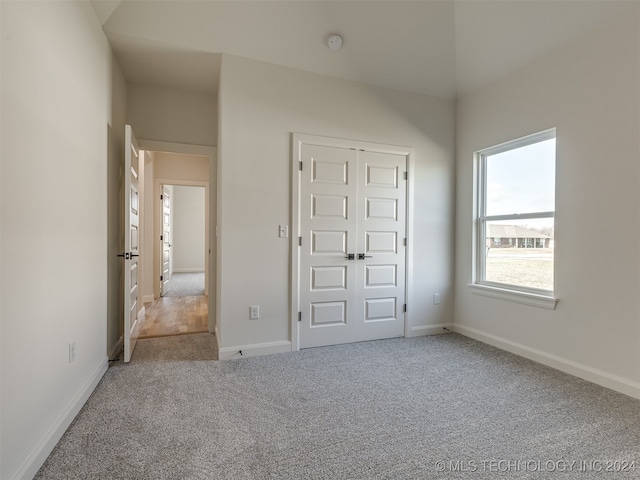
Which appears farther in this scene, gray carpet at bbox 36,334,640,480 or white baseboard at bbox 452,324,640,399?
white baseboard at bbox 452,324,640,399

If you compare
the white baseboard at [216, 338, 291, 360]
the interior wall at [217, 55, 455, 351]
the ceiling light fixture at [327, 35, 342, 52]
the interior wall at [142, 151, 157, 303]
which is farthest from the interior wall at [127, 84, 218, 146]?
the white baseboard at [216, 338, 291, 360]

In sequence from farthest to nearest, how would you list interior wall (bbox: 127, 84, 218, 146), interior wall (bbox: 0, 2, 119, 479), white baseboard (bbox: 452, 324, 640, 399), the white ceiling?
interior wall (bbox: 127, 84, 218, 146), the white ceiling, white baseboard (bbox: 452, 324, 640, 399), interior wall (bbox: 0, 2, 119, 479)

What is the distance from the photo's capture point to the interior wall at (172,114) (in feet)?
11.6

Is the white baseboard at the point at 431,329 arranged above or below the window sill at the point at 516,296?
below

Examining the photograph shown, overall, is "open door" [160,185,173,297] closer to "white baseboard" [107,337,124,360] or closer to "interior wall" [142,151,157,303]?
"interior wall" [142,151,157,303]

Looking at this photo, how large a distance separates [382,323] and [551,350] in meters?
1.53

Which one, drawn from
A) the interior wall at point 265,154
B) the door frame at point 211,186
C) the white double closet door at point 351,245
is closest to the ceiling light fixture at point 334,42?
the interior wall at point 265,154

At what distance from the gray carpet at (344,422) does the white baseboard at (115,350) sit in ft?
0.69

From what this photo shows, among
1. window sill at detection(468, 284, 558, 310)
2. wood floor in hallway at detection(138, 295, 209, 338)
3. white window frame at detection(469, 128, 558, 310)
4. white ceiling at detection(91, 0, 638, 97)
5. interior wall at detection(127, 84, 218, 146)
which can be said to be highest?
white ceiling at detection(91, 0, 638, 97)

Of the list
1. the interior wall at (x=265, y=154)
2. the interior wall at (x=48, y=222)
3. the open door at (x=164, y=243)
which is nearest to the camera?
the interior wall at (x=48, y=222)

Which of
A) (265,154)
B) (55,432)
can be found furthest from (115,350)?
(265,154)

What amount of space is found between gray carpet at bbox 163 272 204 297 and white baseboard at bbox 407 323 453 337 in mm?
4177

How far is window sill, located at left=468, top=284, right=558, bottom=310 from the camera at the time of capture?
2889mm

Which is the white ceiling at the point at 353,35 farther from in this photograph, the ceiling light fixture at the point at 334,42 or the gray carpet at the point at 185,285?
the gray carpet at the point at 185,285
